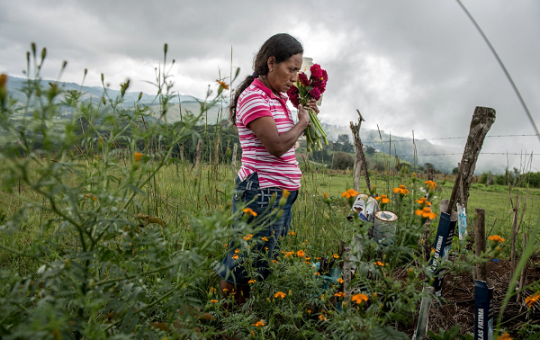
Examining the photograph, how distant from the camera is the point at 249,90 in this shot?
2.17m

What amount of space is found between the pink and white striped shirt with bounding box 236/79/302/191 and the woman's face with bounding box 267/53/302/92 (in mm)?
86

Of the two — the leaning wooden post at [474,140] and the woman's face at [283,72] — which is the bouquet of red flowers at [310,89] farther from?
the leaning wooden post at [474,140]

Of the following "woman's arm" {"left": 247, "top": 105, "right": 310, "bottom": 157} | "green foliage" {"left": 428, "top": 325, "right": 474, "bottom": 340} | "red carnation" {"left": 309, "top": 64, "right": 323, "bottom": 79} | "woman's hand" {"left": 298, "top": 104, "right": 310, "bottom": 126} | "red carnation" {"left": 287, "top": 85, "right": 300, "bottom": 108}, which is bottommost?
"green foliage" {"left": 428, "top": 325, "right": 474, "bottom": 340}

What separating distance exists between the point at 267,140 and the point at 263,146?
0.50 ft

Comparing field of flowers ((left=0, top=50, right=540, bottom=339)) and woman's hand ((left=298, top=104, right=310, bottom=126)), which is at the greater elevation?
woman's hand ((left=298, top=104, right=310, bottom=126))

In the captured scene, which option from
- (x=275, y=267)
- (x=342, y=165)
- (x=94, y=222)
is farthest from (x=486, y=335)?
(x=342, y=165)

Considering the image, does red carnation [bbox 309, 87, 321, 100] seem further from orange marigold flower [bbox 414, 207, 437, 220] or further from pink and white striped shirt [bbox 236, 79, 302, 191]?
orange marigold flower [bbox 414, 207, 437, 220]

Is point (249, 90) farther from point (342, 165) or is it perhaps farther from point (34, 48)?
point (342, 165)

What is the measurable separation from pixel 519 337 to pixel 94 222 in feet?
7.36

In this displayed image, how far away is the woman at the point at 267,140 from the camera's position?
2.07 m

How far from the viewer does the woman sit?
6.81 ft

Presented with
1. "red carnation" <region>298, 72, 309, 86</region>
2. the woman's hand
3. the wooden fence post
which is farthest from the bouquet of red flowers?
the wooden fence post

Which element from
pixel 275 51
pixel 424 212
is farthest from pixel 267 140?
pixel 424 212

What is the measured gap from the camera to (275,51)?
226 cm
